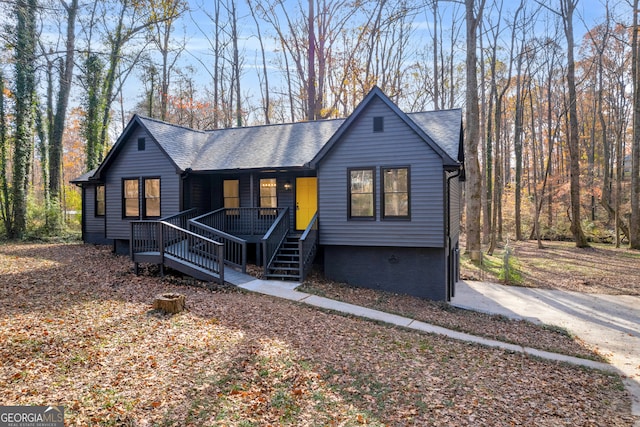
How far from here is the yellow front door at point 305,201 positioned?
13.3m

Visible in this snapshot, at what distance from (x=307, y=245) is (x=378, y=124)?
13.6 ft

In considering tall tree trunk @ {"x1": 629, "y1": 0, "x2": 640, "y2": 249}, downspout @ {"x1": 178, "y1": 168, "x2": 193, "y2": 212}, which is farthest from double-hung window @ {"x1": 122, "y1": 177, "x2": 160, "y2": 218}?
tall tree trunk @ {"x1": 629, "y1": 0, "x2": 640, "y2": 249}

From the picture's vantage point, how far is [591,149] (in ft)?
103

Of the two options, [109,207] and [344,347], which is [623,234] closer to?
[344,347]

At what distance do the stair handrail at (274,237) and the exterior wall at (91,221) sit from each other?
9.56 meters

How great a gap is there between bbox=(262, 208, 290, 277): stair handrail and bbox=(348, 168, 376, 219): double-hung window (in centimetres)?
229

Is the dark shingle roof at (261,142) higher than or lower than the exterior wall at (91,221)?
higher

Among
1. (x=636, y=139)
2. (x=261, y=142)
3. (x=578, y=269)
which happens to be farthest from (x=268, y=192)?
(x=636, y=139)

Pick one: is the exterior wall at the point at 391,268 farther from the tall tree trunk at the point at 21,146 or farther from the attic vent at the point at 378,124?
the tall tree trunk at the point at 21,146

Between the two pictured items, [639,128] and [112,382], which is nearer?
[112,382]

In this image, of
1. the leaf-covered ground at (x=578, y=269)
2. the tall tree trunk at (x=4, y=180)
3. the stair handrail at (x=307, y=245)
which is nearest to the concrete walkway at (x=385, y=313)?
the stair handrail at (x=307, y=245)

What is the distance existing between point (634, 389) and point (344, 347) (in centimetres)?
449

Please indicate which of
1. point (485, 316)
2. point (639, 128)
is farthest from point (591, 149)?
point (485, 316)

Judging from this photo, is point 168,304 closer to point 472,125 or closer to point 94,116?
point 472,125
